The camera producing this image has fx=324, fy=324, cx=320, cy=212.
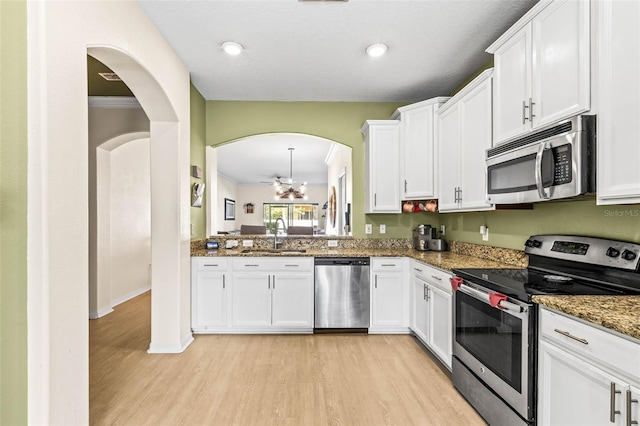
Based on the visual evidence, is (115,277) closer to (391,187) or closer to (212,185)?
(212,185)

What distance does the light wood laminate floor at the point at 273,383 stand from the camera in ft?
6.77

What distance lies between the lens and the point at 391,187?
12.1 feet

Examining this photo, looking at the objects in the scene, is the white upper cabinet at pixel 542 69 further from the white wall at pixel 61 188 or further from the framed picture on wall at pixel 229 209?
the framed picture on wall at pixel 229 209

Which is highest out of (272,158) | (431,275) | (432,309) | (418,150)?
(272,158)

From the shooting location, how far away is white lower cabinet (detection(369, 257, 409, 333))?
3404mm

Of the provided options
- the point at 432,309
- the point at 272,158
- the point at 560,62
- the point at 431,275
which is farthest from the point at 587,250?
the point at 272,158

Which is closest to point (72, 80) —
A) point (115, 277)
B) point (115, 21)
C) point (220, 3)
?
point (115, 21)

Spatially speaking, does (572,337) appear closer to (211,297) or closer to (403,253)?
(403,253)

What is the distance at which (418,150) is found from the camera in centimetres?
346

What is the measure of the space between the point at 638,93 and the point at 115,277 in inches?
214

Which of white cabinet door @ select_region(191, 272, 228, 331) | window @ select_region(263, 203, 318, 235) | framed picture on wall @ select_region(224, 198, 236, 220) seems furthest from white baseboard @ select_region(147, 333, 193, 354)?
window @ select_region(263, 203, 318, 235)

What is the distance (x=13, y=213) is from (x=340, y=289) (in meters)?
2.68

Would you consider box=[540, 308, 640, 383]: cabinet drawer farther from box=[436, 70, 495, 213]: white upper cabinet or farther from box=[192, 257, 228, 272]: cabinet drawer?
box=[192, 257, 228, 272]: cabinet drawer

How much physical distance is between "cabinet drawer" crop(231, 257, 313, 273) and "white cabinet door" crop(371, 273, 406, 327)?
77 centimetres
